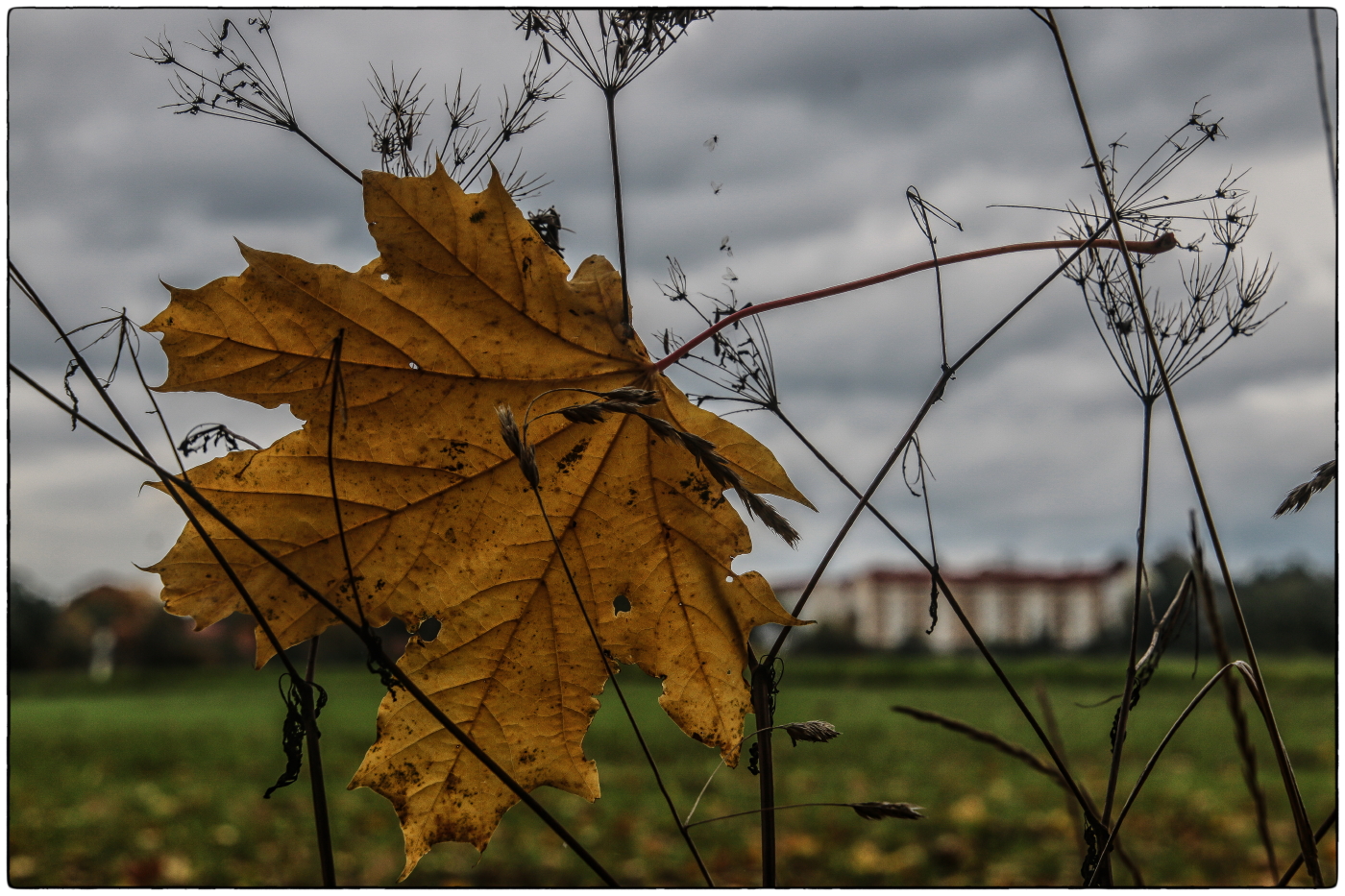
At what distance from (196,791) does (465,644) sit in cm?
589

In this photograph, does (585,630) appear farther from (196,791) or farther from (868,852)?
(196,791)

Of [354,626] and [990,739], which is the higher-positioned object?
[354,626]

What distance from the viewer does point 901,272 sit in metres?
0.52

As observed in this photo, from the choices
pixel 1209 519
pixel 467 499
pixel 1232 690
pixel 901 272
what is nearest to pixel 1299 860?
pixel 1232 690

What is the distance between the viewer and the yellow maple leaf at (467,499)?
506 millimetres

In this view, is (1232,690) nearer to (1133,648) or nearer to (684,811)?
(1133,648)

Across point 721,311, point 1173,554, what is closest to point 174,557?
point 721,311

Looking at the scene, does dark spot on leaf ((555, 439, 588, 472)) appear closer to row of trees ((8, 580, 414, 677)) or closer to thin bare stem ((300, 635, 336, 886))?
thin bare stem ((300, 635, 336, 886))

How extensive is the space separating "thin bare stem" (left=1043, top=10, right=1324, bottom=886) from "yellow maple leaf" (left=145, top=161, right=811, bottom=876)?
28 centimetres

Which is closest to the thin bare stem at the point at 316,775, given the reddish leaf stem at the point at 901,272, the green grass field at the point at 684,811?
the reddish leaf stem at the point at 901,272

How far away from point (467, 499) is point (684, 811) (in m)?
4.46

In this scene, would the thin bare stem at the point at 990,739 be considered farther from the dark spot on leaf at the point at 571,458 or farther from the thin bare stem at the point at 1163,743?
the dark spot on leaf at the point at 571,458

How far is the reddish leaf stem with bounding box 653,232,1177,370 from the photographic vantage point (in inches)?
20.0

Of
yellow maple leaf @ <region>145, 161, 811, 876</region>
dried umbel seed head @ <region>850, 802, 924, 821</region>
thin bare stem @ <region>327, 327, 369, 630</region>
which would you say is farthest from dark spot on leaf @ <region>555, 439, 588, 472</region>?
dried umbel seed head @ <region>850, 802, 924, 821</region>
